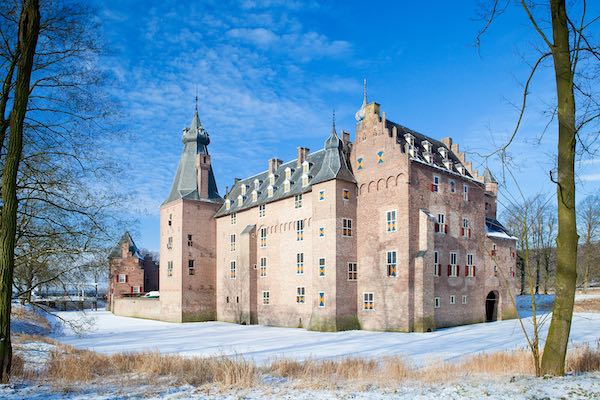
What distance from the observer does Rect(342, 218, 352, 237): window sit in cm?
2839

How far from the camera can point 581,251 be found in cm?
5062

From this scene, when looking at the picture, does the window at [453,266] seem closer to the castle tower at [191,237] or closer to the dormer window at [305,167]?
the dormer window at [305,167]

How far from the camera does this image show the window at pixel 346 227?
28.4 metres

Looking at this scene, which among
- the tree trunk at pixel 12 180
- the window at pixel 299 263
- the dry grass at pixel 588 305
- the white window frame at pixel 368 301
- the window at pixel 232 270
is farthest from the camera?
the dry grass at pixel 588 305

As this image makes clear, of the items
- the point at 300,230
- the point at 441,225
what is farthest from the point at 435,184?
the point at 300,230

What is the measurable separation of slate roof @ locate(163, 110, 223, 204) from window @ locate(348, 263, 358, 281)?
17235 mm

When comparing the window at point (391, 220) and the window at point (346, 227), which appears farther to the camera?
the window at point (346, 227)

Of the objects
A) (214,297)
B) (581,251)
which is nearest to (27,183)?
(214,297)

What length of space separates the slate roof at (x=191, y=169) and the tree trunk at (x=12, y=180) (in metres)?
31.2

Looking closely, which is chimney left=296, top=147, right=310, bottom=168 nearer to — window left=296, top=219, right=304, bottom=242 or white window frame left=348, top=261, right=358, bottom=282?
window left=296, top=219, right=304, bottom=242

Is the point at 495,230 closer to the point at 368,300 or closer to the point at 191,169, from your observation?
the point at 368,300

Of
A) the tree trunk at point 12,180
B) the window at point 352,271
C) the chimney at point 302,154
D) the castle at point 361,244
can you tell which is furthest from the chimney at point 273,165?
the tree trunk at point 12,180

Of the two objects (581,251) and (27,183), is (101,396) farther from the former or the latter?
(581,251)

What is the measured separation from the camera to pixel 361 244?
2866cm
